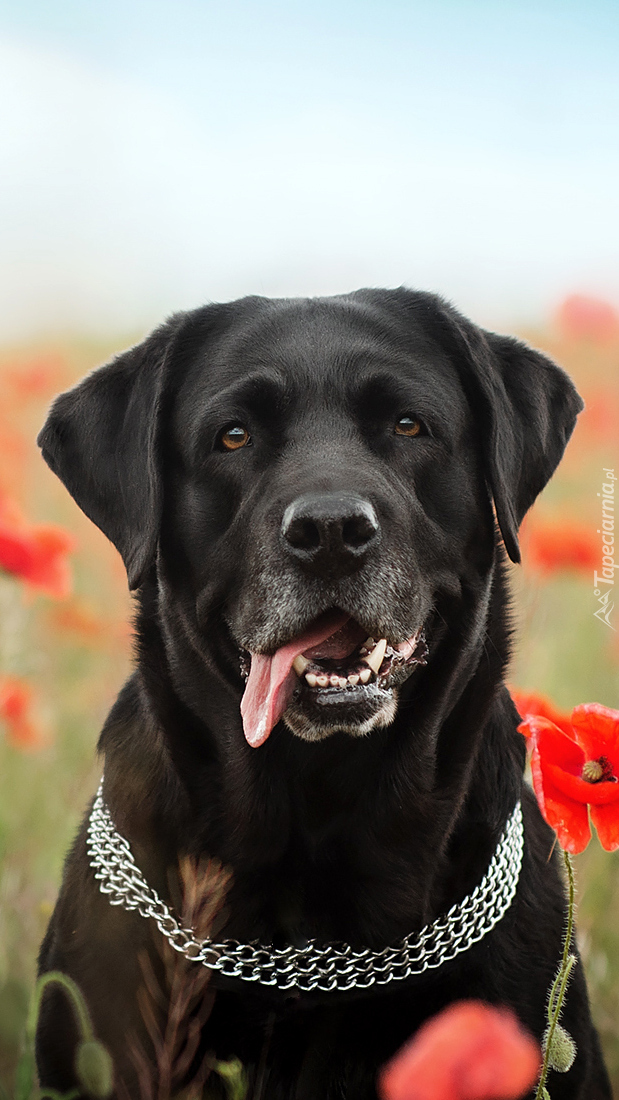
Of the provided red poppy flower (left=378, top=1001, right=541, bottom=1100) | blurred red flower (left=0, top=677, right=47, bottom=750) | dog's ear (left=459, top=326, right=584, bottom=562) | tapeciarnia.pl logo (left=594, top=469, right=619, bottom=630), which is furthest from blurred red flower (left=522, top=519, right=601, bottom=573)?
red poppy flower (left=378, top=1001, right=541, bottom=1100)

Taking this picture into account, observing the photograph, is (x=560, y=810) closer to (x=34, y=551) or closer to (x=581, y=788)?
(x=581, y=788)

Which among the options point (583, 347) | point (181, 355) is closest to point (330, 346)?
point (181, 355)

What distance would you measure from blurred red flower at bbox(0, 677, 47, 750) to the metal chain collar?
0.81 metres

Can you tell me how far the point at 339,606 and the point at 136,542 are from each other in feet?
1.89

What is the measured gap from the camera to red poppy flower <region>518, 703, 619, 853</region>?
1587mm

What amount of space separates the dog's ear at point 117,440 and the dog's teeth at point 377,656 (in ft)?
2.13

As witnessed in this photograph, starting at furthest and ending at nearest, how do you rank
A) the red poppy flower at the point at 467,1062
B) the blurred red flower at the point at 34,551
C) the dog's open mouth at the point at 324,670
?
the blurred red flower at the point at 34,551, the dog's open mouth at the point at 324,670, the red poppy flower at the point at 467,1062

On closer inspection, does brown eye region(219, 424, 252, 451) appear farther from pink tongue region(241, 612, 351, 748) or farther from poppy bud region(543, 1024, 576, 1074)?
poppy bud region(543, 1024, 576, 1074)

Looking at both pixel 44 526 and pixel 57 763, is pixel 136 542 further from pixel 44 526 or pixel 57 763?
pixel 57 763

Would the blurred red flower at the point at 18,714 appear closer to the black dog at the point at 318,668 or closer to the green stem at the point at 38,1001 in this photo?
the black dog at the point at 318,668

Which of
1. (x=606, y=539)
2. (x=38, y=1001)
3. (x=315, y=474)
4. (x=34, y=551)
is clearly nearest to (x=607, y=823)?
(x=315, y=474)

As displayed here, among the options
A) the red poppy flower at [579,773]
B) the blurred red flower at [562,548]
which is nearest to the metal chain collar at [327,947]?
the red poppy flower at [579,773]

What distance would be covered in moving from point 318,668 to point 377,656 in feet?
0.47

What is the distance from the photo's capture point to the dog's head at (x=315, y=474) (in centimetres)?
236
